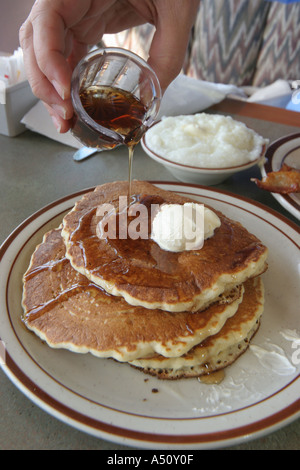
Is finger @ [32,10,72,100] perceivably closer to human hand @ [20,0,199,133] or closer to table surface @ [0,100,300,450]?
human hand @ [20,0,199,133]

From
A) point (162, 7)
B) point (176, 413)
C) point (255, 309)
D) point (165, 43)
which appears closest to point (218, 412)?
point (176, 413)

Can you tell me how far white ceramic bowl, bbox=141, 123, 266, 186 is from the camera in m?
1.87

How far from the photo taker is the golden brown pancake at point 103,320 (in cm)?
108

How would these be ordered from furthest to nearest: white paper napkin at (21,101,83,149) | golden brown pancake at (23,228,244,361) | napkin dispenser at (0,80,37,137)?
white paper napkin at (21,101,83,149)
napkin dispenser at (0,80,37,137)
golden brown pancake at (23,228,244,361)

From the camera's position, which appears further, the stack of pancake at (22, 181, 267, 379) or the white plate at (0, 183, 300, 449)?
the stack of pancake at (22, 181, 267, 379)

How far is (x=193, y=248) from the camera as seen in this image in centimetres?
126

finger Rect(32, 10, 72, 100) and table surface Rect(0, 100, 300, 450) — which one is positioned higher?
finger Rect(32, 10, 72, 100)

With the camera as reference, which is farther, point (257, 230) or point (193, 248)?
point (257, 230)

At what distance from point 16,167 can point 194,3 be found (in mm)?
1259

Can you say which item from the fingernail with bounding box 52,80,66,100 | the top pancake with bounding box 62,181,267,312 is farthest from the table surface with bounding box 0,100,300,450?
the fingernail with bounding box 52,80,66,100

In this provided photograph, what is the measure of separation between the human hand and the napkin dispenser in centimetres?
57

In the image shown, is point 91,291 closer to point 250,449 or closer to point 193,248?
point 193,248

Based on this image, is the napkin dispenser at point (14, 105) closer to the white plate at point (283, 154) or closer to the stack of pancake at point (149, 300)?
the stack of pancake at point (149, 300)

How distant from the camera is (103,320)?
44.5 inches
